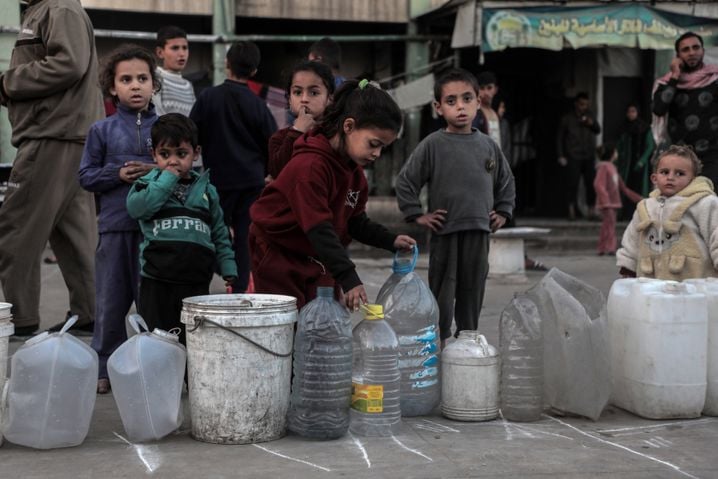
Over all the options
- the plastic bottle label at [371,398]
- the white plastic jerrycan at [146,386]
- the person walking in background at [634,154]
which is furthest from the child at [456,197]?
the person walking in background at [634,154]

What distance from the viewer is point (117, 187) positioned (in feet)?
16.2

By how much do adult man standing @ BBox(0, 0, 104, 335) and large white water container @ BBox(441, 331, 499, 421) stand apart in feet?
9.02

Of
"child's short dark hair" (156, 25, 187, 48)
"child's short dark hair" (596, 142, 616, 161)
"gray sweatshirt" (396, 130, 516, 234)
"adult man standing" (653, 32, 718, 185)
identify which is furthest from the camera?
"child's short dark hair" (596, 142, 616, 161)

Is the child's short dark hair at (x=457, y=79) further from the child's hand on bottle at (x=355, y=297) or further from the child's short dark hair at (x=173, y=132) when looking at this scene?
the child's hand on bottle at (x=355, y=297)

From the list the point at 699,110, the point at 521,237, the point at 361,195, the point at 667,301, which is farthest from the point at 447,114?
the point at 521,237

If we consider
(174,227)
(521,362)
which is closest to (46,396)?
(174,227)

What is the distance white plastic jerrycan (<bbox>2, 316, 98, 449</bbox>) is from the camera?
3.94m

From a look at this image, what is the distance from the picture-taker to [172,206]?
459 cm

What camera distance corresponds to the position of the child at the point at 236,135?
662 cm

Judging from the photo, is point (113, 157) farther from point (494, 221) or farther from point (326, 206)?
point (494, 221)

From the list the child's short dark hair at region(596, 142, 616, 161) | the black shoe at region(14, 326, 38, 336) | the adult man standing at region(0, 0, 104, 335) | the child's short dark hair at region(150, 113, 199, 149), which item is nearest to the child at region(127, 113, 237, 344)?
the child's short dark hair at region(150, 113, 199, 149)

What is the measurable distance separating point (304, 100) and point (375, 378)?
A: 5.26ft

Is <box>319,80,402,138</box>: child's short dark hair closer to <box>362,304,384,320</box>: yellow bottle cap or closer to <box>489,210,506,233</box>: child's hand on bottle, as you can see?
<box>362,304,384,320</box>: yellow bottle cap

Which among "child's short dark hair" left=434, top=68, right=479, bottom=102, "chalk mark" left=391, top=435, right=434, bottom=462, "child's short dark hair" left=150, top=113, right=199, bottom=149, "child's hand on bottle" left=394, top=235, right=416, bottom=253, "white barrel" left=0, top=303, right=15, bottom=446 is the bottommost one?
"chalk mark" left=391, top=435, right=434, bottom=462
